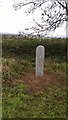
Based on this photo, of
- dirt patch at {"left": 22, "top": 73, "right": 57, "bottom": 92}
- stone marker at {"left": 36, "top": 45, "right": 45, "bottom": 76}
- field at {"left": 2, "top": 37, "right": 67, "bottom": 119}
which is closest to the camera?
field at {"left": 2, "top": 37, "right": 67, "bottom": 119}

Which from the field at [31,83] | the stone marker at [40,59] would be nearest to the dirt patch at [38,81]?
the field at [31,83]

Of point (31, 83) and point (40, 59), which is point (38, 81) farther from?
point (40, 59)

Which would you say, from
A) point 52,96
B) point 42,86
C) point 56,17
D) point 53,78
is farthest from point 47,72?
point 56,17

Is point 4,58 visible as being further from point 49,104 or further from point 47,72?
point 49,104

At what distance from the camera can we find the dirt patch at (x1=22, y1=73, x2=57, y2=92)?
11.1 metres

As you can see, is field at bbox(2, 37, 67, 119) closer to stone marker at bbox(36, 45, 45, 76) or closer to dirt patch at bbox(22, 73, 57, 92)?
dirt patch at bbox(22, 73, 57, 92)

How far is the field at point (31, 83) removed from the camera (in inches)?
365

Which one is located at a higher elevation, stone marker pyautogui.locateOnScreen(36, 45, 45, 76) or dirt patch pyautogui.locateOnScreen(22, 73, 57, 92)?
stone marker pyautogui.locateOnScreen(36, 45, 45, 76)

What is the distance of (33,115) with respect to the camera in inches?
348

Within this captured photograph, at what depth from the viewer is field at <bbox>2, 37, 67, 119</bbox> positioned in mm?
9273

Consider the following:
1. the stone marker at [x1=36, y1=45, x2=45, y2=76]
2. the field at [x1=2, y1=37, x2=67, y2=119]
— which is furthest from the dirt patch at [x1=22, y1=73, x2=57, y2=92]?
the stone marker at [x1=36, y1=45, x2=45, y2=76]

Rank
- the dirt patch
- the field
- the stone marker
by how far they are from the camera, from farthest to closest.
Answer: the stone marker → the dirt patch → the field

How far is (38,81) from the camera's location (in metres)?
11.7

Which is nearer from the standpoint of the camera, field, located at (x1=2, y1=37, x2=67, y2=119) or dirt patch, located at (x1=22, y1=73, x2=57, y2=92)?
field, located at (x1=2, y1=37, x2=67, y2=119)
